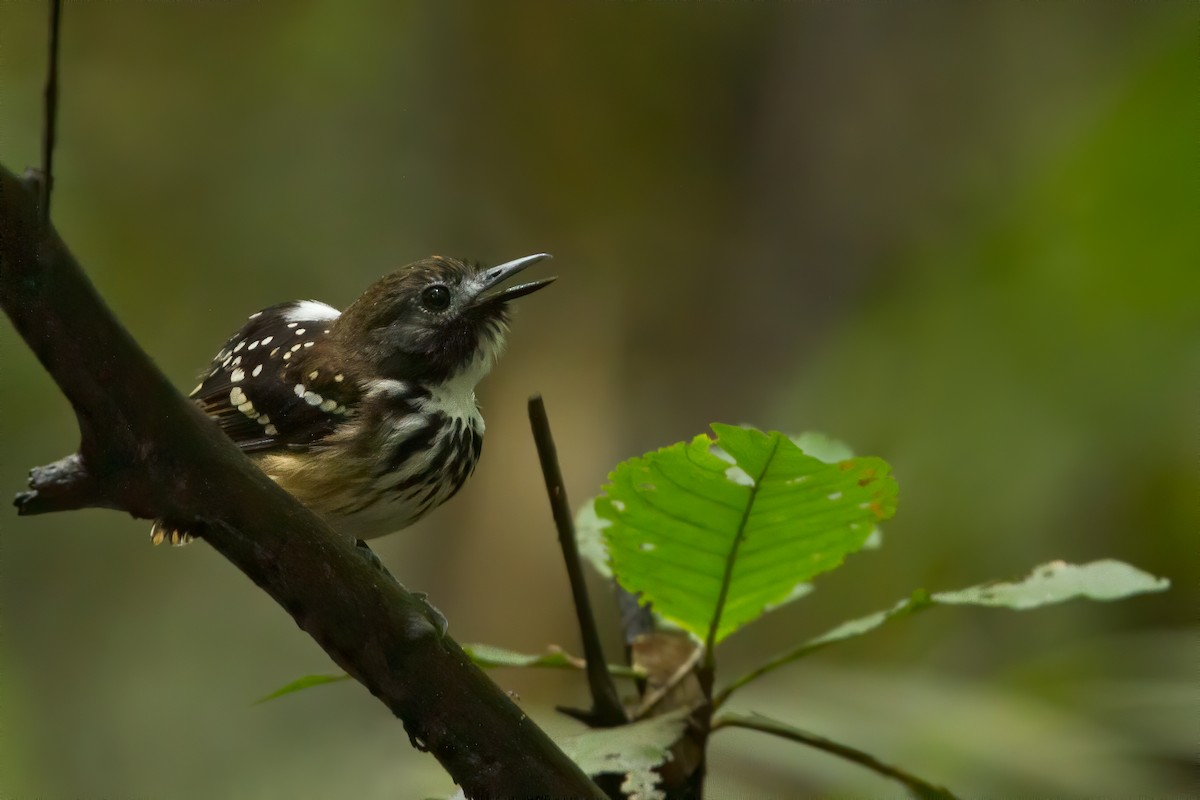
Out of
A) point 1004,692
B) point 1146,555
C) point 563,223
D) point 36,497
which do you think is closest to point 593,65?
point 563,223

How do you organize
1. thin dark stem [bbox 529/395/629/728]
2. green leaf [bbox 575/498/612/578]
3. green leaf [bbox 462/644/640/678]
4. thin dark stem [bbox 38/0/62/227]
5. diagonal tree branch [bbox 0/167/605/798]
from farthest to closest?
1. green leaf [bbox 575/498/612/578]
2. green leaf [bbox 462/644/640/678]
3. thin dark stem [bbox 529/395/629/728]
4. diagonal tree branch [bbox 0/167/605/798]
5. thin dark stem [bbox 38/0/62/227]

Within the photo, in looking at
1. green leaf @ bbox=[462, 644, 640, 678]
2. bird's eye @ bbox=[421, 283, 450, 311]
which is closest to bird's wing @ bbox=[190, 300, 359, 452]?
bird's eye @ bbox=[421, 283, 450, 311]

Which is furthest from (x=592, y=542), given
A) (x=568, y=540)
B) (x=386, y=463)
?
(x=568, y=540)

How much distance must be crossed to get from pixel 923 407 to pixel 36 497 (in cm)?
297

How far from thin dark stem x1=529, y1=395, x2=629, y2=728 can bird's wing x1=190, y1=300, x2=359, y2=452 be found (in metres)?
0.74

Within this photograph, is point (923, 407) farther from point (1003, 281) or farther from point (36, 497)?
point (36, 497)

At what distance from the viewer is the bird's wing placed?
1810 mm

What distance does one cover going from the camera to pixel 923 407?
3.47 m

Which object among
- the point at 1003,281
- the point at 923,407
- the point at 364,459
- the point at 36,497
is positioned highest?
the point at 1003,281

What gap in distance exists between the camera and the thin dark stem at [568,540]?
1.12 m

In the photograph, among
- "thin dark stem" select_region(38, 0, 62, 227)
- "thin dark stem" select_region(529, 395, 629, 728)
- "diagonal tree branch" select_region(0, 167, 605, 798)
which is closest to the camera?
"thin dark stem" select_region(38, 0, 62, 227)

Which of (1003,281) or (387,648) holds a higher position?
(1003,281)

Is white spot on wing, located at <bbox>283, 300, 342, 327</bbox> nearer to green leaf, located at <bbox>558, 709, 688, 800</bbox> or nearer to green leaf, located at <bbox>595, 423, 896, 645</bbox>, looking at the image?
green leaf, located at <bbox>595, 423, 896, 645</bbox>

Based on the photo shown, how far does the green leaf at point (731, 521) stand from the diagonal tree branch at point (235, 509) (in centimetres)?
28
